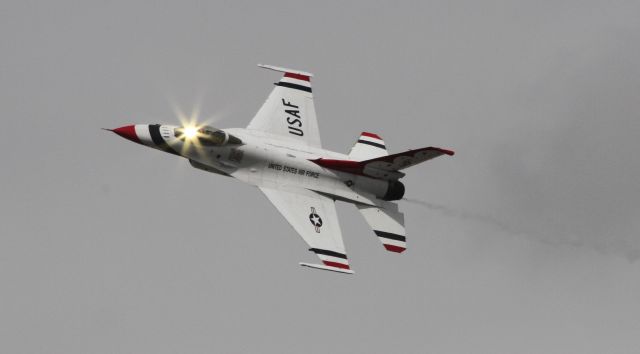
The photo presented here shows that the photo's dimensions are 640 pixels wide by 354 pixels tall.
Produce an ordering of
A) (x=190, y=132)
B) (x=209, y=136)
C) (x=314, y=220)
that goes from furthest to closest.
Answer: (x=314, y=220) < (x=190, y=132) < (x=209, y=136)

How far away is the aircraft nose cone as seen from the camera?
67.6 metres

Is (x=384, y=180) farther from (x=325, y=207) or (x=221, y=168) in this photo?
(x=221, y=168)

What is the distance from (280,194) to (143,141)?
6.43 m

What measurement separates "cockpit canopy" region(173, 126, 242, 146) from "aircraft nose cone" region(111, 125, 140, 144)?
1.75 meters

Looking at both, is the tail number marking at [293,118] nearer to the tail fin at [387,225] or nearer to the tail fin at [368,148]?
the tail fin at [368,148]

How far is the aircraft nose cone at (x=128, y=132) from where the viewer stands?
6756cm

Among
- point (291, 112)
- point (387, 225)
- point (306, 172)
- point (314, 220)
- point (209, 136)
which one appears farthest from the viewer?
point (291, 112)

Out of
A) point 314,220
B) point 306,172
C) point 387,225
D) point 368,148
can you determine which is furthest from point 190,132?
point 387,225

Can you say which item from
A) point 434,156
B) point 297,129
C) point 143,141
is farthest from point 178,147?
point 434,156

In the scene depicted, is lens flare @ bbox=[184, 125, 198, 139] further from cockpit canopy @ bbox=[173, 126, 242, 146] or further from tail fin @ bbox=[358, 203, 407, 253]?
tail fin @ bbox=[358, 203, 407, 253]

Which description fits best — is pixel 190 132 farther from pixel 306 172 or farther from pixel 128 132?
pixel 306 172

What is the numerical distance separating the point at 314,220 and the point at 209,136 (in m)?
5.88

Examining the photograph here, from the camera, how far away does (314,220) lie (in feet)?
222

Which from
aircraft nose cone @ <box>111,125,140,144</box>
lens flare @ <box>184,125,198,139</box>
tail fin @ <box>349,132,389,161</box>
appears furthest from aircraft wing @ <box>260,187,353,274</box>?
aircraft nose cone @ <box>111,125,140,144</box>
